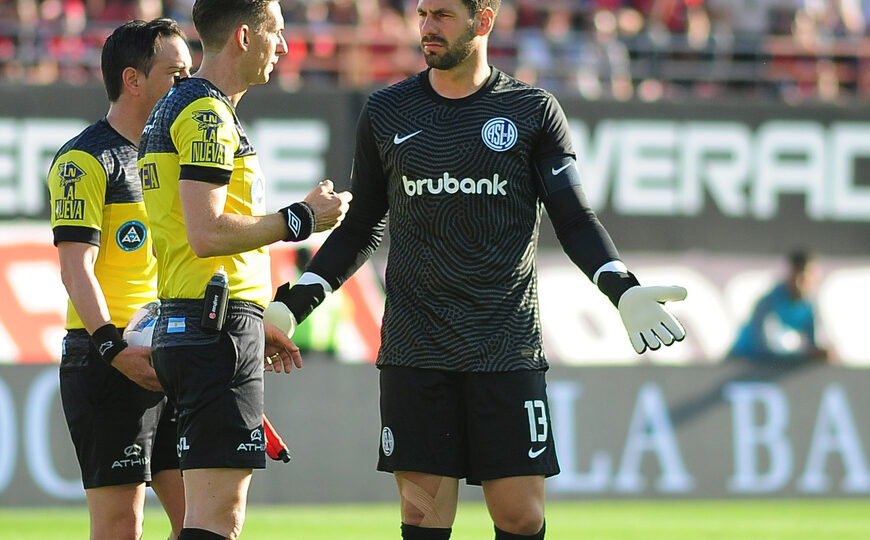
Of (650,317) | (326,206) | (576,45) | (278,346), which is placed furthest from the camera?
(576,45)

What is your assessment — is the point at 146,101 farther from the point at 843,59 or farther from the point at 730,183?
the point at 843,59

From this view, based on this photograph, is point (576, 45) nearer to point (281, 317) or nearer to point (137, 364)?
point (281, 317)

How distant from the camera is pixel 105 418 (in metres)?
5.54

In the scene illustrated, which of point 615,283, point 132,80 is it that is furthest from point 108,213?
point 615,283

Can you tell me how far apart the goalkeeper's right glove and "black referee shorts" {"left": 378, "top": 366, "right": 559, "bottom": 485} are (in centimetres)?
45

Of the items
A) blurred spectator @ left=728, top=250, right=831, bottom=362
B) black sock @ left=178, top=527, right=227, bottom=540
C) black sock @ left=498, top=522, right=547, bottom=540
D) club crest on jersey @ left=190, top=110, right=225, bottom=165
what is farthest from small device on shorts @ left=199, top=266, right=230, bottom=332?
blurred spectator @ left=728, top=250, right=831, bottom=362

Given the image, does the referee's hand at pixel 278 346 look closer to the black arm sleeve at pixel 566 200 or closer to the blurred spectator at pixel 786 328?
the black arm sleeve at pixel 566 200

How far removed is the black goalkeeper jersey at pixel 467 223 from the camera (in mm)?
5305

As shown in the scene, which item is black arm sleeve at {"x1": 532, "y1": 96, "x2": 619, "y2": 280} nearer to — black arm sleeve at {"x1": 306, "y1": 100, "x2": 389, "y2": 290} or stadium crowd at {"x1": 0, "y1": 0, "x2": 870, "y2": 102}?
black arm sleeve at {"x1": 306, "y1": 100, "x2": 389, "y2": 290}

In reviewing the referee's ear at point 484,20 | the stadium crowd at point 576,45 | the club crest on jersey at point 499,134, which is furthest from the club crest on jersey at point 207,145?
the stadium crowd at point 576,45

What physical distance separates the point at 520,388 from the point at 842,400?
27.9 ft

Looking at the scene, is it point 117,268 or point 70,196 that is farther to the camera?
point 117,268

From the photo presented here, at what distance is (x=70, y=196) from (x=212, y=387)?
1.07 meters

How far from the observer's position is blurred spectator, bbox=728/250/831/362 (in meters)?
13.0
